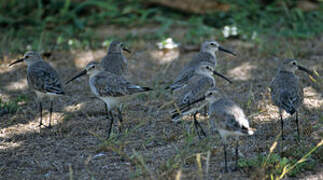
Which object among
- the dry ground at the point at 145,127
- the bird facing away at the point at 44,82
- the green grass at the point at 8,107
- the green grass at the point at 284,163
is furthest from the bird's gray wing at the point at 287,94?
the green grass at the point at 8,107

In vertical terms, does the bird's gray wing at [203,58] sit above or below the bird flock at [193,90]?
below

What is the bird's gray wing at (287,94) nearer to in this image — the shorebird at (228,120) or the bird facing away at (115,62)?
the shorebird at (228,120)

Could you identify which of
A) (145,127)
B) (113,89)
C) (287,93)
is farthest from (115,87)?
(287,93)

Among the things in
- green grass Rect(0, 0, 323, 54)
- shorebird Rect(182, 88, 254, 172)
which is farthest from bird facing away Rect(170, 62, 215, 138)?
green grass Rect(0, 0, 323, 54)

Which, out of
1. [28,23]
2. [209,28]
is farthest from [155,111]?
[28,23]

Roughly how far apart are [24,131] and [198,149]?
8.81 ft

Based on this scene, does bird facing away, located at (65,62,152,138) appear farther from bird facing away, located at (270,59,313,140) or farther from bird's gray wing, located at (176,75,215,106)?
bird facing away, located at (270,59,313,140)

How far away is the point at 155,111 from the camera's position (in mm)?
7223

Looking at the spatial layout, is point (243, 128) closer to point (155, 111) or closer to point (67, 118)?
point (155, 111)

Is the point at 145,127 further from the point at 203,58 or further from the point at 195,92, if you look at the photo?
the point at 203,58

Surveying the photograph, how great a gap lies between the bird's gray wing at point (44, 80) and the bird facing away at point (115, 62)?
2.79 feet

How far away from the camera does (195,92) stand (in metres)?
6.32

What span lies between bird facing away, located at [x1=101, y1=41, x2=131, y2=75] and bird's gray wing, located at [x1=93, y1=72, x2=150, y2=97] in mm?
838

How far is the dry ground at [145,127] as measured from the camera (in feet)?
17.4
